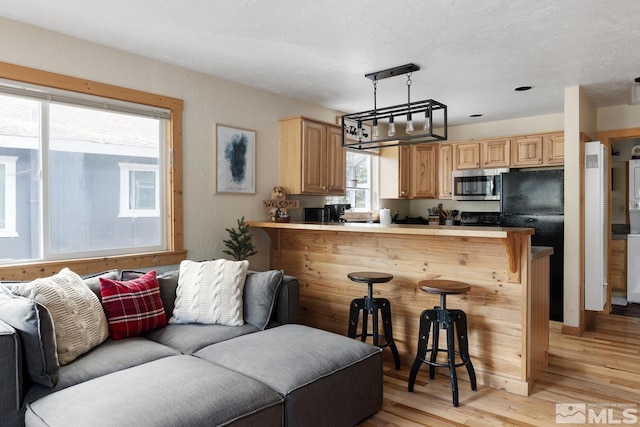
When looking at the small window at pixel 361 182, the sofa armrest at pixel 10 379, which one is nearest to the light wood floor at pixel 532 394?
the sofa armrest at pixel 10 379

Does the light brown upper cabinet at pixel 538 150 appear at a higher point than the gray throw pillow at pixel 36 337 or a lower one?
higher

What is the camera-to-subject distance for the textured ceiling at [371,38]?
8.41 ft

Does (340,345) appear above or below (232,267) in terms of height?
below

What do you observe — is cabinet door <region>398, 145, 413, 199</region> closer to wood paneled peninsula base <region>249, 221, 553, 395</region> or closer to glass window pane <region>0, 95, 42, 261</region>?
wood paneled peninsula base <region>249, 221, 553, 395</region>

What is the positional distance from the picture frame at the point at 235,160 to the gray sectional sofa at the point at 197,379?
149 cm

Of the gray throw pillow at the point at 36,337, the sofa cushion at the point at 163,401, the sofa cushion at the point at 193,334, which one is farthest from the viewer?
the sofa cushion at the point at 193,334

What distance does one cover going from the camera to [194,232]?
3.79 meters

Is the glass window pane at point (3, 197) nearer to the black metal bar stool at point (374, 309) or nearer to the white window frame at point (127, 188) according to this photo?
the white window frame at point (127, 188)

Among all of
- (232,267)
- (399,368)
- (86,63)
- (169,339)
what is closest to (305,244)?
(232,267)

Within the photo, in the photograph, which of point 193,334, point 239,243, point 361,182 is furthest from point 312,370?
point 361,182

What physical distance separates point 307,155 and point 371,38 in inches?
64.1

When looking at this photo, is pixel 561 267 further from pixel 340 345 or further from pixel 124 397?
pixel 124 397

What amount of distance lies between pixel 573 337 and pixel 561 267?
0.73 m

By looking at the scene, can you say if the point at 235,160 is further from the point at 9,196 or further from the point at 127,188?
the point at 9,196
